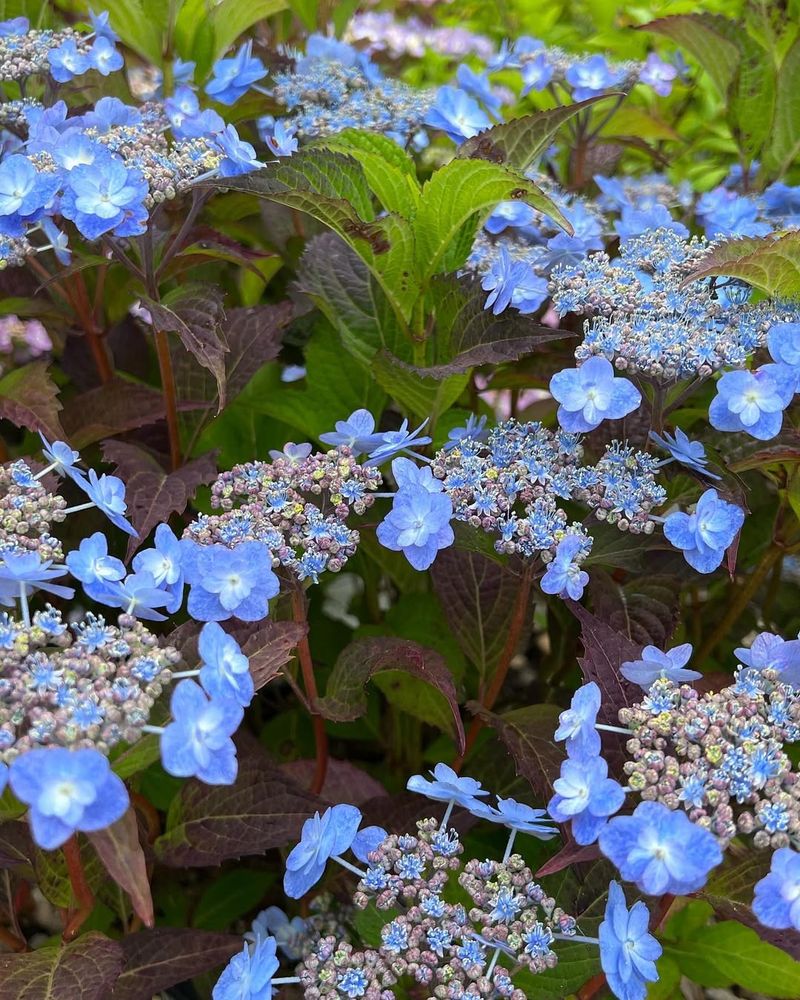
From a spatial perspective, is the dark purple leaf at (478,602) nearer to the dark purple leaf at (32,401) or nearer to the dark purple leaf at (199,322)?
the dark purple leaf at (199,322)

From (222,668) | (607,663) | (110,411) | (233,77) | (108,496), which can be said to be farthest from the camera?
(233,77)

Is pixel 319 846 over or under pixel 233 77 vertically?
under

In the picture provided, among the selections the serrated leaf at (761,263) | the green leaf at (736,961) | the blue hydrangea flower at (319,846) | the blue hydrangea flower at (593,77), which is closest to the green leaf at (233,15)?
the blue hydrangea flower at (593,77)

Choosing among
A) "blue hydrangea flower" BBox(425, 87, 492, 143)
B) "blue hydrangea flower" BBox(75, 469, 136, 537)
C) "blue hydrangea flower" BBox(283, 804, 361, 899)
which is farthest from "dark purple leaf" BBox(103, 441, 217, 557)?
"blue hydrangea flower" BBox(425, 87, 492, 143)

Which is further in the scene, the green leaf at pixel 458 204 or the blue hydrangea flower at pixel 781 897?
the green leaf at pixel 458 204

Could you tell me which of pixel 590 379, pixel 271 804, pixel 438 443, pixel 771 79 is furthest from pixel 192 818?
pixel 771 79

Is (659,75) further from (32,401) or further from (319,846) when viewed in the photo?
(319,846)

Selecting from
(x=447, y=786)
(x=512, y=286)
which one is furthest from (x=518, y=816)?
(x=512, y=286)
